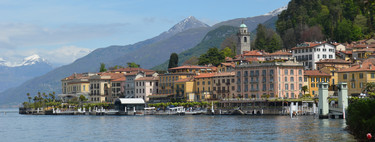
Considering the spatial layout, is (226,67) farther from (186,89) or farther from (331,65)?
(331,65)

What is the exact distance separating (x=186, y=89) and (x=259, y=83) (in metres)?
28.3

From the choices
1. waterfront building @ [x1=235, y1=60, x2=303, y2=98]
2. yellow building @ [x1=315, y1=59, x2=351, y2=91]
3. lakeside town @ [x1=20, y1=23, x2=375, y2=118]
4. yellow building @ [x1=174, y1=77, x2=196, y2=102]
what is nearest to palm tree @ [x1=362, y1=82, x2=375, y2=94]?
lakeside town @ [x1=20, y1=23, x2=375, y2=118]

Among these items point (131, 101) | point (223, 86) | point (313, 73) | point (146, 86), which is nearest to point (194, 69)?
point (146, 86)

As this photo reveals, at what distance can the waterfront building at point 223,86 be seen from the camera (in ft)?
531

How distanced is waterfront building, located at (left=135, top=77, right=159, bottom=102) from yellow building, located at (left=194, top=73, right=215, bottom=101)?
793 inches

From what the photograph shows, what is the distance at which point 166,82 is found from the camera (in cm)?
18525

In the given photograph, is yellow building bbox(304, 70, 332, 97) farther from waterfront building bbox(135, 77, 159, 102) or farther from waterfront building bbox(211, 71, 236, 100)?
waterfront building bbox(135, 77, 159, 102)

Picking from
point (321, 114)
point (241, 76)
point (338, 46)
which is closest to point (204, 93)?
point (241, 76)

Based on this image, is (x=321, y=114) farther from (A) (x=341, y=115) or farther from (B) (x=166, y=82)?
(B) (x=166, y=82)

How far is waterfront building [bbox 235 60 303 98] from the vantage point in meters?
150

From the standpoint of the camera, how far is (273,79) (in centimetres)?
Result: 14988

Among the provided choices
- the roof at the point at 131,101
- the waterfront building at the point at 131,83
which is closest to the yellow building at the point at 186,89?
the roof at the point at 131,101

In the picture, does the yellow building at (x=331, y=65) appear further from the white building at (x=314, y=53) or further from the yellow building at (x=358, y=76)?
the yellow building at (x=358, y=76)

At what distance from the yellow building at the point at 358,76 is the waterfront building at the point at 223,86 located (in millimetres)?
27539
